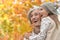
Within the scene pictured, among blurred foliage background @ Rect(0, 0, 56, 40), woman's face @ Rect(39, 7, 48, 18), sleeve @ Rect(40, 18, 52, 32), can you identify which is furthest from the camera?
blurred foliage background @ Rect(0, 0, 56, 40)

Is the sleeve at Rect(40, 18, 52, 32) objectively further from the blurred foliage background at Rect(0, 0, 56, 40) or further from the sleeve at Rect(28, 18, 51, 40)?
the blurred foliage background at Rect(0, 0, 56, 40)

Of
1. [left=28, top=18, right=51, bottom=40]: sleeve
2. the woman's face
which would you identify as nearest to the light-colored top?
[left=28, top=18, right=51, bottom=40]: sleeve

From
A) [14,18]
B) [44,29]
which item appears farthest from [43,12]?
[14,18]

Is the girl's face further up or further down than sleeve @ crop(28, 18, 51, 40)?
further up

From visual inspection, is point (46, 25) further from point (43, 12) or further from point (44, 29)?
point (43, 12)

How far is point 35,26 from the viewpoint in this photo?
1.63 meters

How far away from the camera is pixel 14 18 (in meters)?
2.21

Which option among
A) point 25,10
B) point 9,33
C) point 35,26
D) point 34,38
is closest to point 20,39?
point 9,33

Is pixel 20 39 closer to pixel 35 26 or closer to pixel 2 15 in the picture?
pixel 2 15

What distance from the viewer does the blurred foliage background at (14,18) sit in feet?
7.08

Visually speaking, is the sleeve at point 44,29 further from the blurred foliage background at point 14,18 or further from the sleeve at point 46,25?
the blurred foliage background at point 14,18

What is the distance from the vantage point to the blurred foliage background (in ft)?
7.08

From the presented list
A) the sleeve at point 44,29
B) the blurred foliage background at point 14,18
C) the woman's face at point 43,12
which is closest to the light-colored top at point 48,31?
the sleeve at point 44,29

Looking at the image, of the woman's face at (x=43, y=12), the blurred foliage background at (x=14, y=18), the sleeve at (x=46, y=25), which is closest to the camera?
the sleeve at (x=46, y=25)
